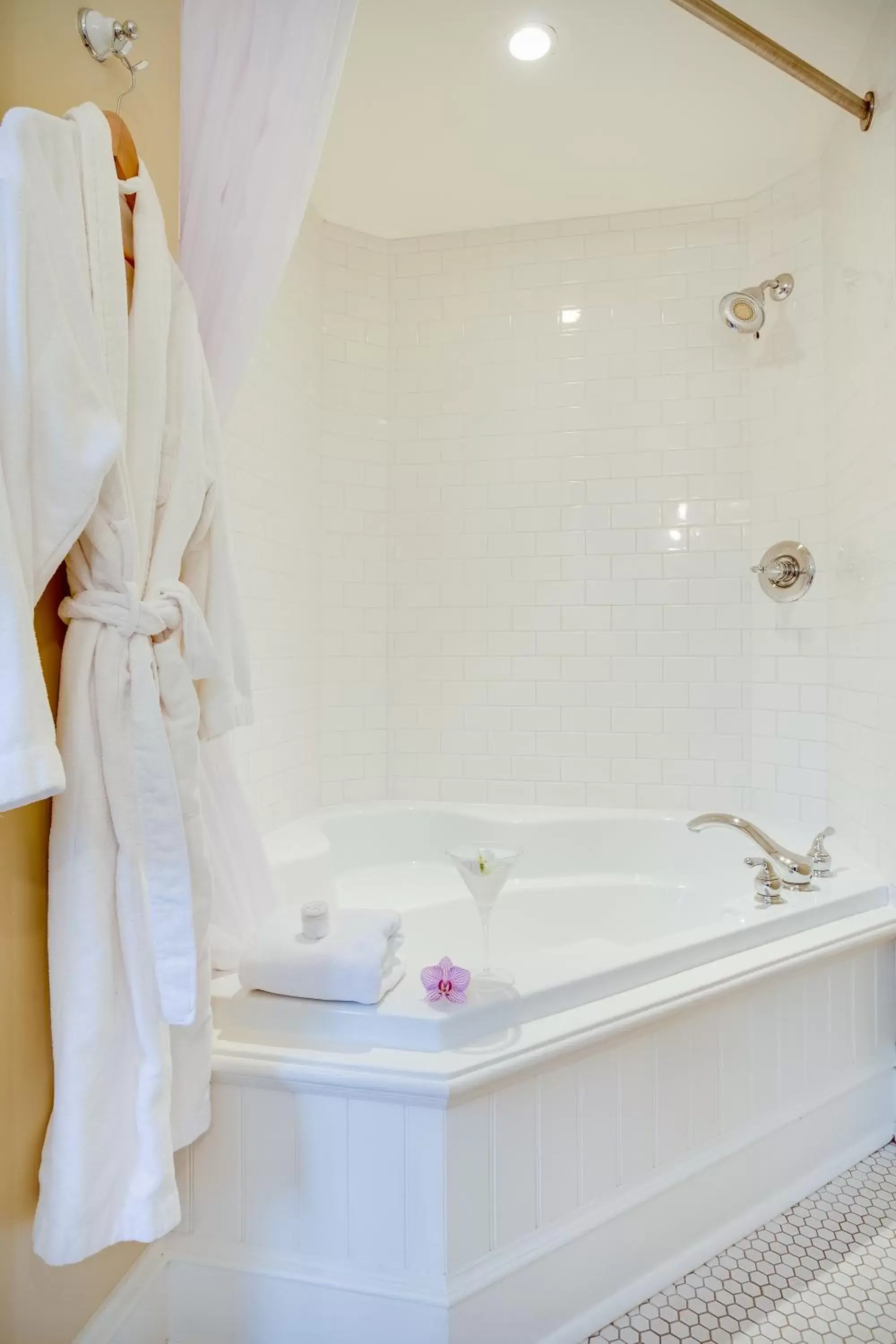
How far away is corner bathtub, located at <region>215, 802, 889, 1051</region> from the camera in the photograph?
192cm

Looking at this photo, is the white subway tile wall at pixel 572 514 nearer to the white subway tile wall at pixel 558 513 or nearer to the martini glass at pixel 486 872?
the white subway tile wall at pixel 558 513

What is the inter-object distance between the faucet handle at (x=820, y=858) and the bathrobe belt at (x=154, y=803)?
67.9 inches

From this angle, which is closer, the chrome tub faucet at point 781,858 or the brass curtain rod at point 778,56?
the brass curtain rod at point 778,56

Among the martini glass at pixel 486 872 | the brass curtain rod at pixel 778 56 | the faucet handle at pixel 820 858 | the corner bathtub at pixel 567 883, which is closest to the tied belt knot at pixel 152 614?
the martini glass at pixel 486 872

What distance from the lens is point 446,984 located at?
1407 mm

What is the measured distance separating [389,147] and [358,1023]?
261 centimetres

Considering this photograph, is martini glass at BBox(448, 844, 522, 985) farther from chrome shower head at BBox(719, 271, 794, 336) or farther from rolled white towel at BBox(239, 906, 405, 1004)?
chrome shower head at BBox(719, 271, 794, 336)

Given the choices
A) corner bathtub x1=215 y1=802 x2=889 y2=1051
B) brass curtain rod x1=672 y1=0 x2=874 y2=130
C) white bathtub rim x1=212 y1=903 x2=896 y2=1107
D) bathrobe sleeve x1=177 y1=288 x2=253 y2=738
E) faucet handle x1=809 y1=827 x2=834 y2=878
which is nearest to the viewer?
white bathtub rim x1=212 y1=903 x2=896 y2=1107

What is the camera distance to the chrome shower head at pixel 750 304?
2725mm

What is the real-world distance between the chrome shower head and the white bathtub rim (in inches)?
84.9

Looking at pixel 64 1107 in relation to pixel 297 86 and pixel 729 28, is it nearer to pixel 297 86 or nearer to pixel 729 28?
pixel 297 86

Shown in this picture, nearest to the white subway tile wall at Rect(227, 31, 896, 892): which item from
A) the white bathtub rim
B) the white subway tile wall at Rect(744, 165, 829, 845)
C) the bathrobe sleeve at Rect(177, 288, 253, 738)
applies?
the white subway tile wall at Rect(744, 165, 829, 845)

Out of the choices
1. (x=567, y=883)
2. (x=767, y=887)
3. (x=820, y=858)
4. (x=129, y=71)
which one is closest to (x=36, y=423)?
(x=129, y=71)

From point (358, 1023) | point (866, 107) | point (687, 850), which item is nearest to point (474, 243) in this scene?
point (866, 107)
